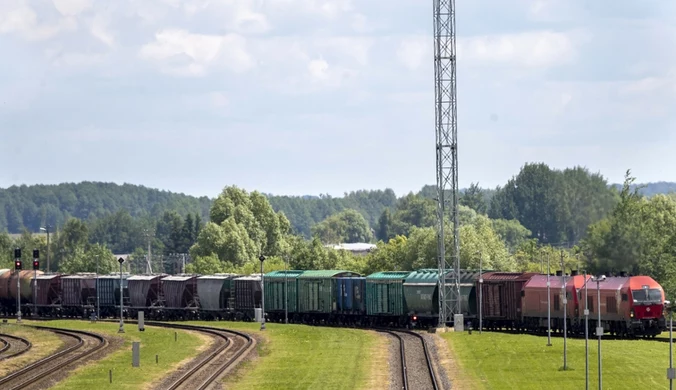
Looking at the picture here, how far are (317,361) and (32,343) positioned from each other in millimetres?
25604

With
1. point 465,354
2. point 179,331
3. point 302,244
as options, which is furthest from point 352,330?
point 302,244

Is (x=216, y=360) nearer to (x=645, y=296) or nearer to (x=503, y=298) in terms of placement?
(x=503, y=298)

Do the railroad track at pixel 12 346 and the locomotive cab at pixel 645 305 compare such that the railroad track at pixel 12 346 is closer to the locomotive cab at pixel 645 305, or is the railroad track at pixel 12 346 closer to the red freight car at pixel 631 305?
the red freight car at pixel 631 305

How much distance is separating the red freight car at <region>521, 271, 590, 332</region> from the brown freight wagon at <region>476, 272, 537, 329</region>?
967 mm

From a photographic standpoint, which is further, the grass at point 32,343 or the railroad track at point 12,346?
the railroad track at point 12,346

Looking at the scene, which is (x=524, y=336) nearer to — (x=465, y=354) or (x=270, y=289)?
(x=465, y=354)

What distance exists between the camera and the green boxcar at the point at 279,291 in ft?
346

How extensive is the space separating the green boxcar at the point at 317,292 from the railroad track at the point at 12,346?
2437 cm

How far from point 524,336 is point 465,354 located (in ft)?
40.7

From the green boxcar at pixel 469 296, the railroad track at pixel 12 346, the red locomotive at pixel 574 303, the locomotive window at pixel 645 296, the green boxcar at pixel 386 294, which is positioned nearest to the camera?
the railroad track at pixel 12 346

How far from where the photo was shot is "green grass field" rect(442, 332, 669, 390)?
5747 cm

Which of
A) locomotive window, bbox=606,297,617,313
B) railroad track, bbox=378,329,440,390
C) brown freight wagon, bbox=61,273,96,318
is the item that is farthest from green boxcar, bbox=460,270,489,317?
brown freight wagon, bbox=61,273,96,318

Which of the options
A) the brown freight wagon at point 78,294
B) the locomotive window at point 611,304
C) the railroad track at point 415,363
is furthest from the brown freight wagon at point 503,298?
the brown freight wagon at point 78,294

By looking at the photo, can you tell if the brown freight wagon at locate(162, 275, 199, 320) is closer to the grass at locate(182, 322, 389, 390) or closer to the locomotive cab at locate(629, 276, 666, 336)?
the grass at locate(182, 322, 389, 390)
